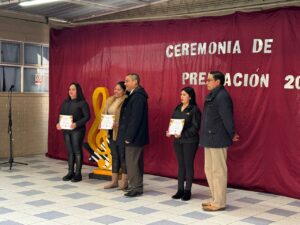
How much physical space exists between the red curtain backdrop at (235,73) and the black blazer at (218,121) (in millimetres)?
1243

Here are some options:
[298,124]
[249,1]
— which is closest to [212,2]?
[249,1]

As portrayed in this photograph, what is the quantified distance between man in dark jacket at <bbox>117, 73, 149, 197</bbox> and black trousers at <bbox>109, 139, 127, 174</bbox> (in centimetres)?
29

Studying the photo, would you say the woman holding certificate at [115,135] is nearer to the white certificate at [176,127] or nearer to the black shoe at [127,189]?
the black shoe at [127,189]

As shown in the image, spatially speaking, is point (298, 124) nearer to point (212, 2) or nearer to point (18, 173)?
point (212, 2)

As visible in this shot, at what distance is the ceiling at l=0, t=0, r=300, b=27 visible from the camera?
6.82 meters

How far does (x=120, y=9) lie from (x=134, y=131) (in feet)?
10.00

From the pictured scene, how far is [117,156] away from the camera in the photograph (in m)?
6.35

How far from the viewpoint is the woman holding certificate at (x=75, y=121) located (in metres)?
6.68

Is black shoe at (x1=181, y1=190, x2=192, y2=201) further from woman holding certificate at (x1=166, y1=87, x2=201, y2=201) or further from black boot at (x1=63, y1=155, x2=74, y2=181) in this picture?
black boot at (x1=63, y1=155, x2=74, y2=181)

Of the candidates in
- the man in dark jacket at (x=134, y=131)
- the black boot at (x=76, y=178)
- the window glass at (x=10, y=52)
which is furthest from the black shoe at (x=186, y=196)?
the window glass at (x=10, y=52)

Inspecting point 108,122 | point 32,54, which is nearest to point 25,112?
point 32,54

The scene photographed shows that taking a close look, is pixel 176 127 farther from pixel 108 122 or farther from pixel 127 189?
pixel 127 189

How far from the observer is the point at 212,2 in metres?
7.03

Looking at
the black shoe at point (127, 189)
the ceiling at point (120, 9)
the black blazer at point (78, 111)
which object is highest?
the ceiling at point (120, 9)
